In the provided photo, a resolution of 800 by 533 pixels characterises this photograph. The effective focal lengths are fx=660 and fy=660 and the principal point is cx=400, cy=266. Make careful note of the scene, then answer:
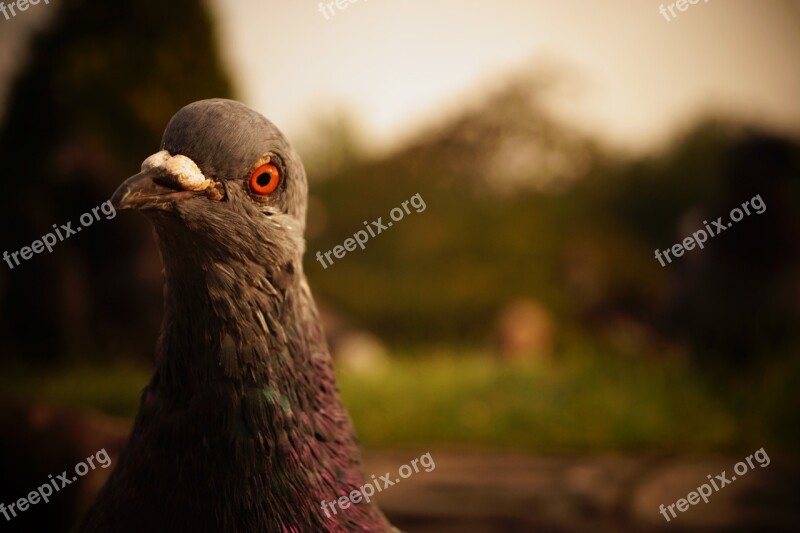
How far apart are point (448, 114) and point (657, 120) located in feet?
6.61

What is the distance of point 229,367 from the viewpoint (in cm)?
154

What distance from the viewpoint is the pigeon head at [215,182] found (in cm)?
139

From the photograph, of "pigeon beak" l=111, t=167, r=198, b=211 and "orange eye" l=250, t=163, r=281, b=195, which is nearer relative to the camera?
"pigeon beak" l=111, t=167, r=198, b=211

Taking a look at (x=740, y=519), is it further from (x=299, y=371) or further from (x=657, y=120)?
(x=657, y=120)

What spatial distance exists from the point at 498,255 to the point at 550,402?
2.41 m

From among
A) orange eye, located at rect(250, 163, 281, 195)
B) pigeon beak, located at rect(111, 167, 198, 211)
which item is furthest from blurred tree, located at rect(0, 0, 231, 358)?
pigeon beak, located at rect(111, 167, 198, 211)

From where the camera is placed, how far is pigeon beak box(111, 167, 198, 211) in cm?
132

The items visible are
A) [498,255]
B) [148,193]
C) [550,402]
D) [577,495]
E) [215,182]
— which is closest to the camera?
[148,193]

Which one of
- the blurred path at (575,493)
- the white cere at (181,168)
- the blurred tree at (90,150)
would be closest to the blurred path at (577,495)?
the blurred path at (575,493)

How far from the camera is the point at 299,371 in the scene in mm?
1624

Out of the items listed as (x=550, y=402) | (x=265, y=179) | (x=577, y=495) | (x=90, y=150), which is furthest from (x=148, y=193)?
(x=90, y=150)

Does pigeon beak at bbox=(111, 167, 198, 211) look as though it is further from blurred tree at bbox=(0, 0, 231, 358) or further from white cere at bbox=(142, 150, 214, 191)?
blurred tree at bbox=(0, 0, 231, 358)

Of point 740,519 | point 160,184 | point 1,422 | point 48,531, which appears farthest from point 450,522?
point 160,184

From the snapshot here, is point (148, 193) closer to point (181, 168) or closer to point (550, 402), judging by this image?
point (181, 168)
